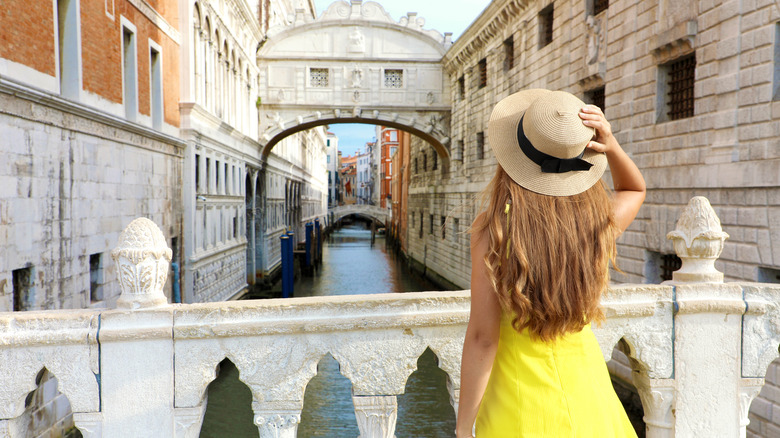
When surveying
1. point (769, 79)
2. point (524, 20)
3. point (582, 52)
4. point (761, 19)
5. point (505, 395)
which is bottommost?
point (505, 395)

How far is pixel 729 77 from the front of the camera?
6352mm

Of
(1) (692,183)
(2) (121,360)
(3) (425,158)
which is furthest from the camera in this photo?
(3) (425,158)

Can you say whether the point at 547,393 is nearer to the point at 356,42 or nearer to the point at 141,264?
the point at 141,264

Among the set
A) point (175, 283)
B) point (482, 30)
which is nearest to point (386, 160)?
point (482, 30)

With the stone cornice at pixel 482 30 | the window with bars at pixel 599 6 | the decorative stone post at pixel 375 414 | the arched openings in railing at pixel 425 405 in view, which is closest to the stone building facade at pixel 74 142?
the arched openings in railing at pixel 425 405

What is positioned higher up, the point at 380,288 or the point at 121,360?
the point at 121,360

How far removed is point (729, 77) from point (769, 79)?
574 mm

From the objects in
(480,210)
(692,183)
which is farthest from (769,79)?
(480,210)

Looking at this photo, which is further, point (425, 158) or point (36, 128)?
point (425, 158)

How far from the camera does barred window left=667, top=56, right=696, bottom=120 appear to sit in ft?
23.7

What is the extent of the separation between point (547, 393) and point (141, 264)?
150cm

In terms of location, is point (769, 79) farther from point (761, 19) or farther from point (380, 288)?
point (380, 288)

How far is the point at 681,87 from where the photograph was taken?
7.45 metres

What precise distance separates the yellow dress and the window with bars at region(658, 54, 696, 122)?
6.79 meters
